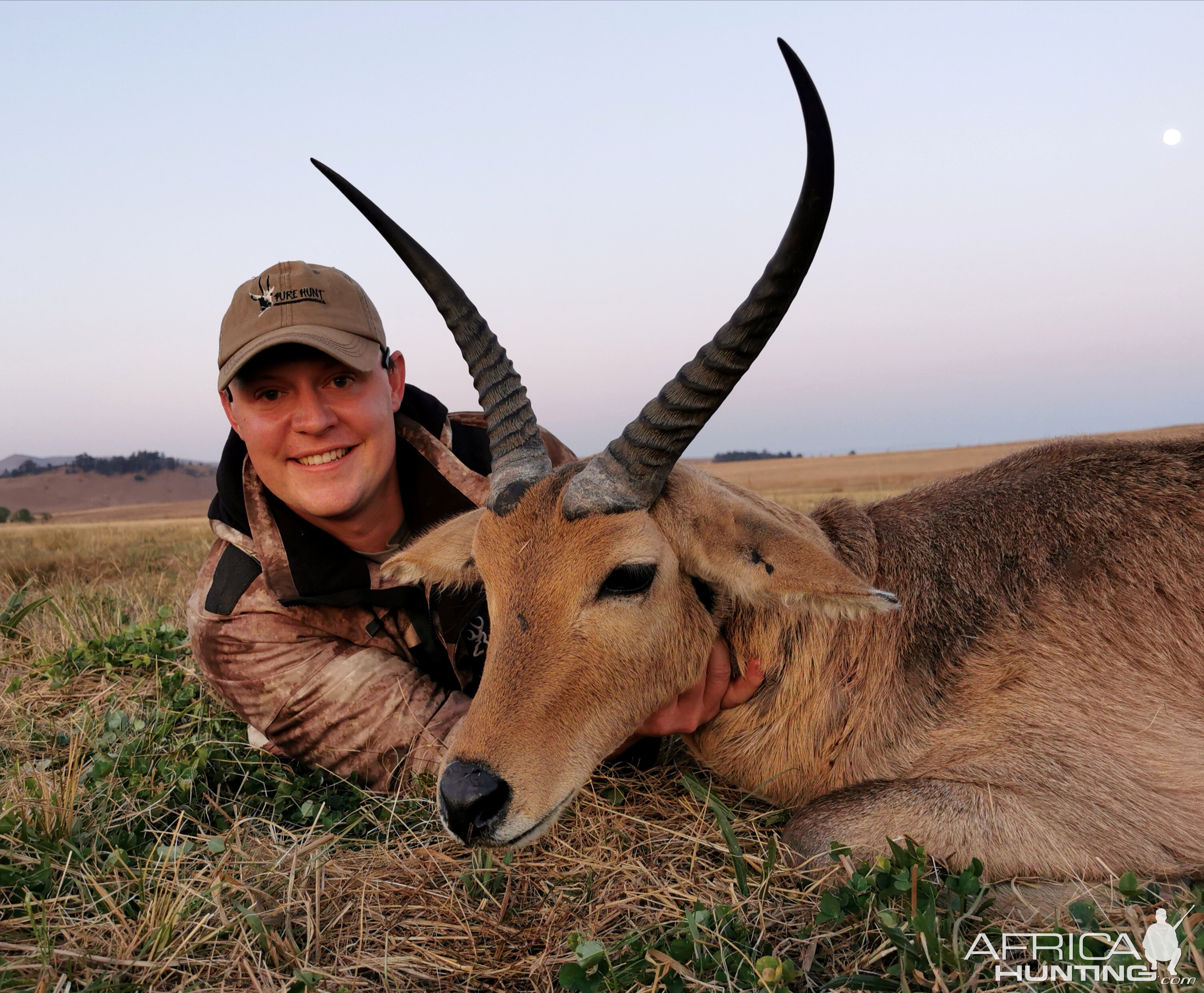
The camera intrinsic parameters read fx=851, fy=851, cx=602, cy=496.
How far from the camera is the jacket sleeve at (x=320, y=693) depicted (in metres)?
5.29

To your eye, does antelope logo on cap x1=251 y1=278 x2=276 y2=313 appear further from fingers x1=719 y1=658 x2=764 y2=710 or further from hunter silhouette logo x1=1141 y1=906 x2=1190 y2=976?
hunter silhouette logo x1=1141 y1=906 x2=1190 y2=976

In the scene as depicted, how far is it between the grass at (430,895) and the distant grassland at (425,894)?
0.04 ft

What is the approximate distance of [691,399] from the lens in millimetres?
4090

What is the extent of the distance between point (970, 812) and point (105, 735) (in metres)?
5.06

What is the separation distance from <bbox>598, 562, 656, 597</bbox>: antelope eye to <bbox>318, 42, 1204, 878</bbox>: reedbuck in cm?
1

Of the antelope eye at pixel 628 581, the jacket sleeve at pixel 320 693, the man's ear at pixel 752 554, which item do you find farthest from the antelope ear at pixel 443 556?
the man's ear at pixel 752 554

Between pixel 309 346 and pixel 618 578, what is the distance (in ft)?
10.0

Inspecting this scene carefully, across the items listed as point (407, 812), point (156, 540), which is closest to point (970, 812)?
point (407, 812)

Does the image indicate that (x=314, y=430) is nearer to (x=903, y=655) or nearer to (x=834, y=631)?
(x=834, y=631)

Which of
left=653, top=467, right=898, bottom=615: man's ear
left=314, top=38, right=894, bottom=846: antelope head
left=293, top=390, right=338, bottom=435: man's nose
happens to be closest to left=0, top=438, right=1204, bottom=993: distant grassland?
left=314, top=38, right=894, bottom=846: antelope head

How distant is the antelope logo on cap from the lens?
570cm

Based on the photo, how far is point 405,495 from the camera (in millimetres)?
6508
